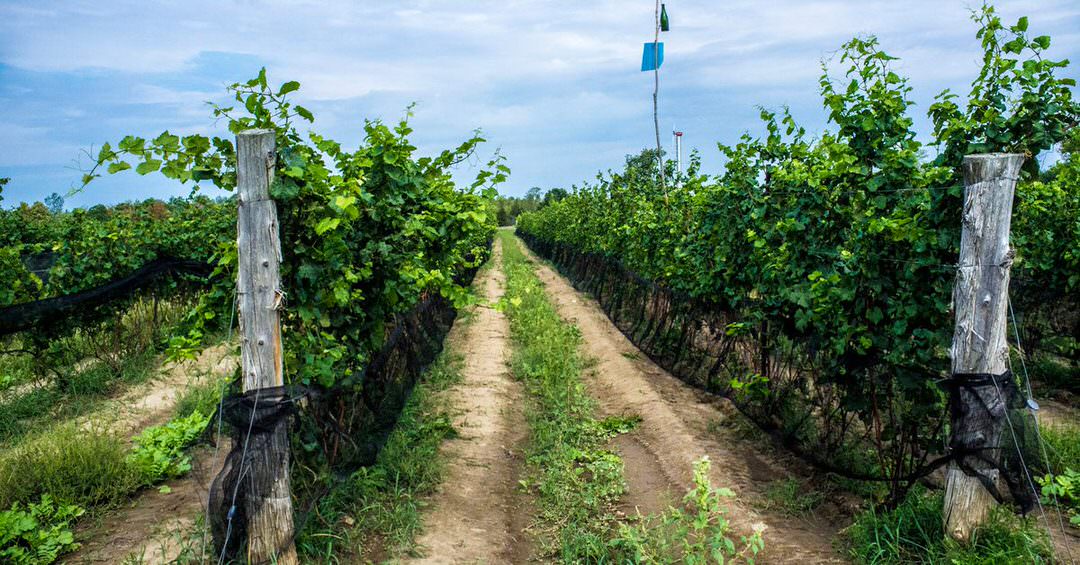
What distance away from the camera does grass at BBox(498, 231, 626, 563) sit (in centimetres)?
468

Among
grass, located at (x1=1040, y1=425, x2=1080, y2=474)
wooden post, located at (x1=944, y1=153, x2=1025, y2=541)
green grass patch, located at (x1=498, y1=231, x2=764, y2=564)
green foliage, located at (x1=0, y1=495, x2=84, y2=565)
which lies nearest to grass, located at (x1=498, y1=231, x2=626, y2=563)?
green grass patch, located at (x1=498, y1=231, x2=764, y2=564)

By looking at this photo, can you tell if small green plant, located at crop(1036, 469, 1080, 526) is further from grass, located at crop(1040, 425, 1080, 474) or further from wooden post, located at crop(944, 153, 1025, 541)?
grass, located at crop(1040, 425, 1080, 474)

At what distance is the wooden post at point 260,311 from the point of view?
3596 mm

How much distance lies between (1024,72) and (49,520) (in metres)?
6.42

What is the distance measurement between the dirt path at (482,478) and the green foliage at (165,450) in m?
1.91

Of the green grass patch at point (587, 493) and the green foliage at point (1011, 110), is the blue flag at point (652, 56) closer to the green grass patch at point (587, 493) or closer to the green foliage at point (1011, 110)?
the green grass patch at point (587, 493)

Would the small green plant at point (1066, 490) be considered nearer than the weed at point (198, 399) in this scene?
Yes

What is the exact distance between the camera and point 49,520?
14.6 feet

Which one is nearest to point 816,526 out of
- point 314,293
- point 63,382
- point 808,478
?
point 808,478

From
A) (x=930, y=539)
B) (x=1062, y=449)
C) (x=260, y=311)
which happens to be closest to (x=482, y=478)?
(x=260, y=311)

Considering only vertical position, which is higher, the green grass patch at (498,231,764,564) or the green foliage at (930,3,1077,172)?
the green foliage at (930,3,1077,172)

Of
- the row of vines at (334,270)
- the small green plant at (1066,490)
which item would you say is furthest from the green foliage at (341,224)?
the small green plant at (1066,490)

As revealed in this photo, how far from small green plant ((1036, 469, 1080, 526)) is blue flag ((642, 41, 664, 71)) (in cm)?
1500

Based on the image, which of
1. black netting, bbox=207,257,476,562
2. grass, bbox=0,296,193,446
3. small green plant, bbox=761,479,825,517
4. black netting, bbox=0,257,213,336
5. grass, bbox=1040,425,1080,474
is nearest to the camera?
black netting, bbox=207,257,476,562
